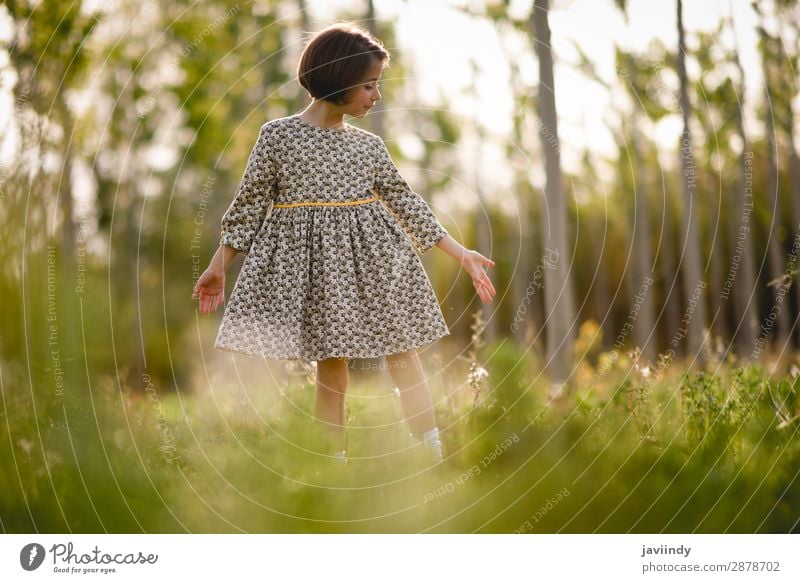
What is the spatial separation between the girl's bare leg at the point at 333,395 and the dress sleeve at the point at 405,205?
1.64ft

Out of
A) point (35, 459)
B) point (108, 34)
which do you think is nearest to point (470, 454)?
point (35, 459)

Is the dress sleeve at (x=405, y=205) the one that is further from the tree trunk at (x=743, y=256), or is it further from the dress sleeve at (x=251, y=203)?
the tree trunk at (x=743, y=256)

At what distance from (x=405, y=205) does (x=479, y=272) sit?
352 mm

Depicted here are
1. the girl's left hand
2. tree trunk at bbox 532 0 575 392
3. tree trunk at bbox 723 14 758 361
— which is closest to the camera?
the girl's left hand

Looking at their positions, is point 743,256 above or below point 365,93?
below

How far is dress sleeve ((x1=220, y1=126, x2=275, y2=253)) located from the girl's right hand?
0.36 ft

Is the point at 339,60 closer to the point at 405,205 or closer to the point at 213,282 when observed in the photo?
the point at 405,205

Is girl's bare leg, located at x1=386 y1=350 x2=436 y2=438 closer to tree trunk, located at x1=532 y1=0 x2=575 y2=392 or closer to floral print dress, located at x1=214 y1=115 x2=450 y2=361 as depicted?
floral print dress, located at x1=214 y1=115 x2=450 y2=361

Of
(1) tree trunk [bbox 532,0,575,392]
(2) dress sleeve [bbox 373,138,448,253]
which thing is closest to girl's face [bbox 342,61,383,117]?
(2) dress sleeve [bbox 373,138,448,253]

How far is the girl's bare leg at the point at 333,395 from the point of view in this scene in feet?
8.73

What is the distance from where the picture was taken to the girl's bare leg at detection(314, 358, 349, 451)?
8.73 ft

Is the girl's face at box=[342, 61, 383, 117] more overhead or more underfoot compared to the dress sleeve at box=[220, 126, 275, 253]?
more overhead

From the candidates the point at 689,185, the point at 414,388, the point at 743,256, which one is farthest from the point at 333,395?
the point at 743,256

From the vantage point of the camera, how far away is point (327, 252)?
8.45ft
